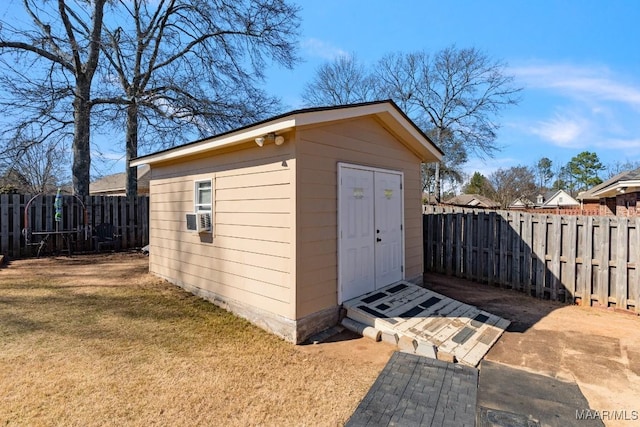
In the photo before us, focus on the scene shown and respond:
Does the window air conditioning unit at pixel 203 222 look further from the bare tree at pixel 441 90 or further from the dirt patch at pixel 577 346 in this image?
the bare tree at pixel 441 90

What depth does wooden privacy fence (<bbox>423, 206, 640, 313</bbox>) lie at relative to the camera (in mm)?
5312

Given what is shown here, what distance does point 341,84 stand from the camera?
25.1m

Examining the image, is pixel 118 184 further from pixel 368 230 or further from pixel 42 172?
pixel 368 230

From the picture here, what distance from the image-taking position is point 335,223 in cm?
458

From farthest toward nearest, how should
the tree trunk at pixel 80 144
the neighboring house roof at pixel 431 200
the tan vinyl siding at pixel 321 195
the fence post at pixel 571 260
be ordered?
the neighboring house roof at pixel 431 200, the tree trunk at pixel 80 144, the fence post at pixel 571 260, the tan vinyl siding at pixel 321 195

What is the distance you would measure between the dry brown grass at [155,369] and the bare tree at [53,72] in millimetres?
8325

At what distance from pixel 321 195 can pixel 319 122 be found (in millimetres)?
945

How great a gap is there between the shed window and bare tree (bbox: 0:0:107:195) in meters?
8.31

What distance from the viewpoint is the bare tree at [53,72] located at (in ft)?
34.3

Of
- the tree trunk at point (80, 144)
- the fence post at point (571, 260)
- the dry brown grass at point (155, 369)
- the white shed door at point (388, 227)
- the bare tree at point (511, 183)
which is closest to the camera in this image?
the dry brown grass at point (155, 369)

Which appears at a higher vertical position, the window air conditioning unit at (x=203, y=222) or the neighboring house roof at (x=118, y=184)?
the neighboring house roof at (x=118, y=184)

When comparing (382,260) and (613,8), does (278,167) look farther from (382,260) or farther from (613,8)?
(613,8)

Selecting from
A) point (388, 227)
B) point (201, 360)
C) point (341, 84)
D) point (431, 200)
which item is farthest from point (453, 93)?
point (201, 360)

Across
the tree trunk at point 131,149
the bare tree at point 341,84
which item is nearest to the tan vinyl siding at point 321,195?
the tree trunk at point 131,149
